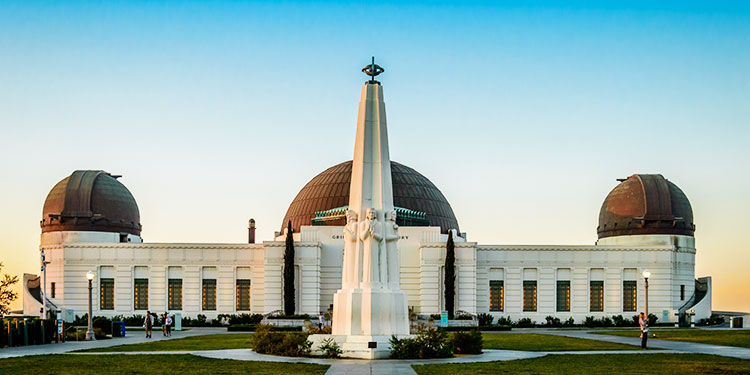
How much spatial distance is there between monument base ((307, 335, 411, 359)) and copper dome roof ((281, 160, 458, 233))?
4235 centimetres

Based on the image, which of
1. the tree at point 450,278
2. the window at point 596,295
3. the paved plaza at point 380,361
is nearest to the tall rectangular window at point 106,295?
the paved plaza at point 380,361

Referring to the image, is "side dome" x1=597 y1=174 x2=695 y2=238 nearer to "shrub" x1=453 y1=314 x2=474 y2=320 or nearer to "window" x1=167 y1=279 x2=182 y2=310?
"shrub" x1=453 y1=314 x2=474 y2=320

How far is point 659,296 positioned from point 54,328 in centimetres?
4543

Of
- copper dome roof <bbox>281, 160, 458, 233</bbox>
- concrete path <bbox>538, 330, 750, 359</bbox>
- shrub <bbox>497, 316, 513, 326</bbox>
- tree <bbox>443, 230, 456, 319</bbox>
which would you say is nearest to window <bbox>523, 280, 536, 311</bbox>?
shrub <bbox>497, 316, 513, 326</bbox>

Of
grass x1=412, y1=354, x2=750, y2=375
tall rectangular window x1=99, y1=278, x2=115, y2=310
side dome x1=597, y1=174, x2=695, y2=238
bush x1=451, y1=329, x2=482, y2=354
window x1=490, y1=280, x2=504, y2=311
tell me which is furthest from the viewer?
side dome x1=597, y1=174, x2=695, y2=238

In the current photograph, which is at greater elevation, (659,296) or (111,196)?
(111,196)

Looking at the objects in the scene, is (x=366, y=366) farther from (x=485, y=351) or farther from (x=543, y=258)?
(x=543, y=258)

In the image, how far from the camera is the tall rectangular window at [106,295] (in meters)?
67.4

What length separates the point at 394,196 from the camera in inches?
2906

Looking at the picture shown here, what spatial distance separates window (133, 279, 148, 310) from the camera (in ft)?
221

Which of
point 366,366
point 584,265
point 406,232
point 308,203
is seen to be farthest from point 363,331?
point 308,203

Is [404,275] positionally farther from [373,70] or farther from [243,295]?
[373,70]

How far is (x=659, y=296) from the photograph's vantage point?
A: 68125 millimetres

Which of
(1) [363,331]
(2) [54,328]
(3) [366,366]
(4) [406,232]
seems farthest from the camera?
(4) [406,232]
